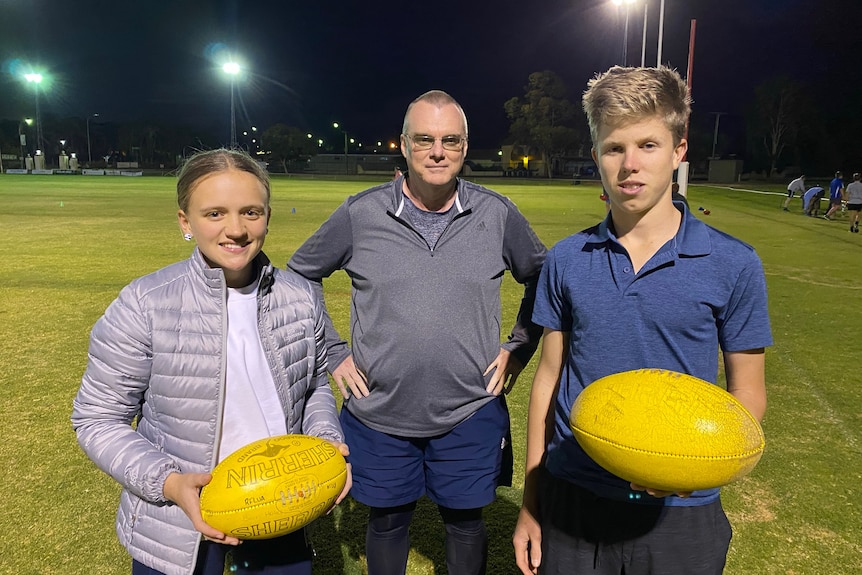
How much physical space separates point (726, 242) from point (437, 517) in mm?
2661

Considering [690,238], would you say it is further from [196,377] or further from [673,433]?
[196,377]

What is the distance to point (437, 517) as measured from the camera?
3.77m

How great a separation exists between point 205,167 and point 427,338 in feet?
3.58

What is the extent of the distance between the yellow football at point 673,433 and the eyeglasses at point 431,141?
133cm

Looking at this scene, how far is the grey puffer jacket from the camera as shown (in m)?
1.95

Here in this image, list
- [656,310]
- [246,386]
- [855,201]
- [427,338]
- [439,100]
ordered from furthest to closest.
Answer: [855,201]
[439,100]
[427,338]
[246,386]
[656,310]

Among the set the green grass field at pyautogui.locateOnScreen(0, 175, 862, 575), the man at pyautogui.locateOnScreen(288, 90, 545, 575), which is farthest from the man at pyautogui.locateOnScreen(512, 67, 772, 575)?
the green grass field at pyautogui.locateOnScreen(0, 175, 862, 575)

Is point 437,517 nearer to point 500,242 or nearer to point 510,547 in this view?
point 510,547

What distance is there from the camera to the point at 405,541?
9.14 feet

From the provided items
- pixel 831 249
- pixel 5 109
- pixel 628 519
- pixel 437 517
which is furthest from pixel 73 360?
pixel 5 109

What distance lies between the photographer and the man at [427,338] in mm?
2561

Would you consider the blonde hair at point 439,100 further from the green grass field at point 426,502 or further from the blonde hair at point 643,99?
the green grass field at point 426,502

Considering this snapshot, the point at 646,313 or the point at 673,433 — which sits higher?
the point at 646,313

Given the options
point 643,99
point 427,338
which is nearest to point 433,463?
point 427,338
